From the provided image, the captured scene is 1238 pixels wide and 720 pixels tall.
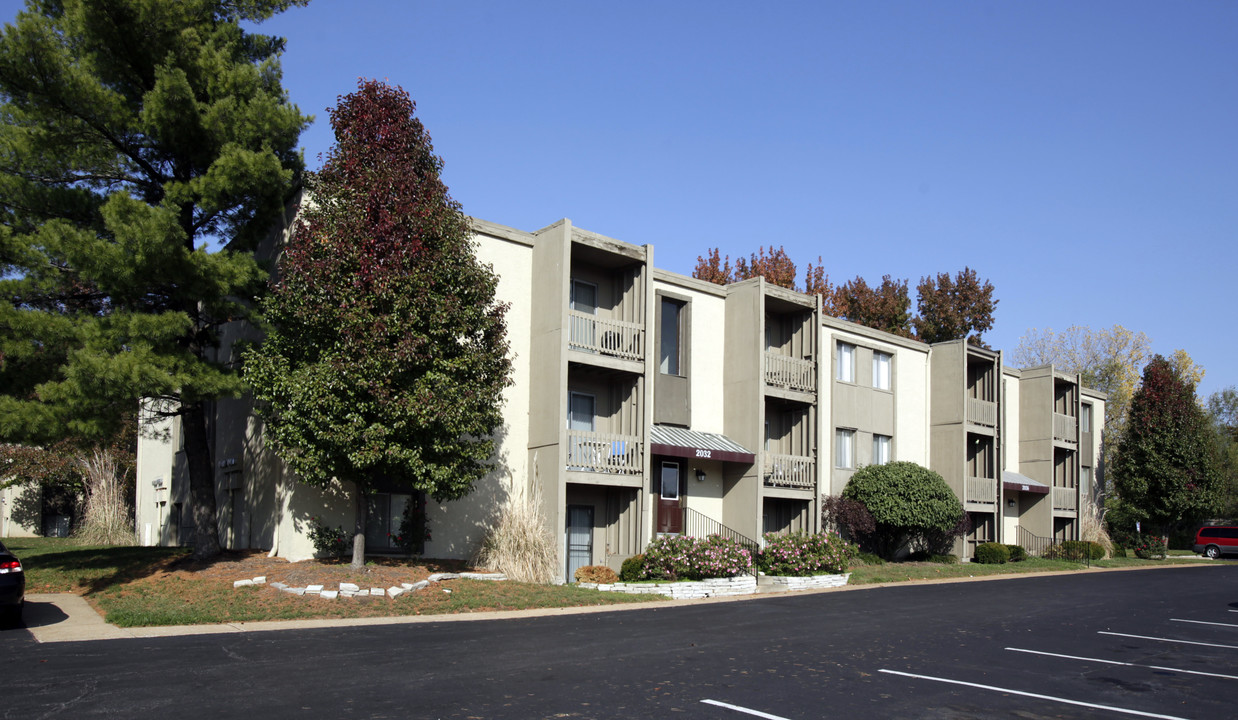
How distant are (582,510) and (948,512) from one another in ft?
44.7

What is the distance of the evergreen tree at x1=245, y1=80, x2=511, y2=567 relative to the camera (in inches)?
676

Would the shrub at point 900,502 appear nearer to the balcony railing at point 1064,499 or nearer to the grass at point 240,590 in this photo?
the balcony railing at point 1064,499

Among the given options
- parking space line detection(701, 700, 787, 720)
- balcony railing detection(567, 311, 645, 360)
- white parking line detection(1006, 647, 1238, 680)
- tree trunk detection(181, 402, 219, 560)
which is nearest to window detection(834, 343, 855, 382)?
balcony railing detection(567, 311, 645, 360)

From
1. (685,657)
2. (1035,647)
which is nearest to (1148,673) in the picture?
(1035,647)

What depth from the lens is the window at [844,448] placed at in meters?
31.3

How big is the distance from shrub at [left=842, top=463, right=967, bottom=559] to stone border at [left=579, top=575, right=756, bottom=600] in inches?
352

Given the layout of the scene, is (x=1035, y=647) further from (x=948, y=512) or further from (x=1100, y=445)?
(x=1100, y=445)

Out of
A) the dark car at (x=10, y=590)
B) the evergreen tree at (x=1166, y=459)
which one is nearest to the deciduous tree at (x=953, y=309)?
the evergreen tree at (x=1166, y=459)

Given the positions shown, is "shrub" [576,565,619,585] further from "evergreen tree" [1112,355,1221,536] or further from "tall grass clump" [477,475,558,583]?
"evergreen tree" [1112,355,1221,536]

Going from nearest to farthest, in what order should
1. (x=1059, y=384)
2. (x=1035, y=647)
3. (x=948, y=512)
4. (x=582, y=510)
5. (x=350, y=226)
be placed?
(x=1035, y=647) → (x=350, y=226) → (x=582, y=510) → (x=948, y=512) → (x=1059, y=384)

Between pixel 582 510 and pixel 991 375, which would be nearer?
pixel 582 510

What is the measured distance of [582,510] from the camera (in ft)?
78.6

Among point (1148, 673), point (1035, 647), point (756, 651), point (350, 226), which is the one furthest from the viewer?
point (350, 226)

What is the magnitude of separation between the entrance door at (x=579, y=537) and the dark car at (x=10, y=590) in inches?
483
